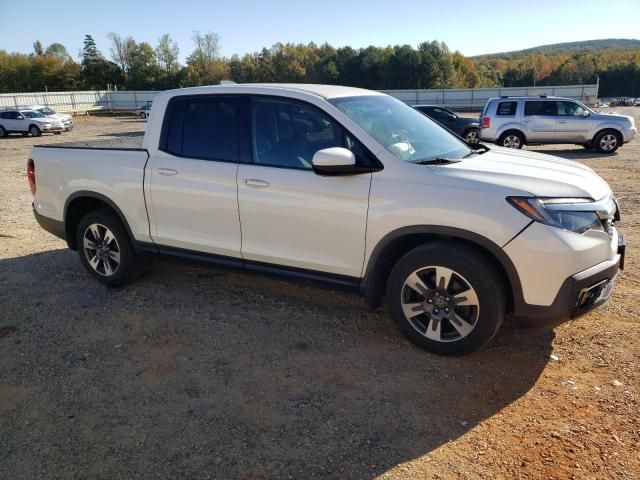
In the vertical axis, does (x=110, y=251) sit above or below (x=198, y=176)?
below

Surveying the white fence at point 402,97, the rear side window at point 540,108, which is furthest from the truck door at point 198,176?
the white fence at point 402,97

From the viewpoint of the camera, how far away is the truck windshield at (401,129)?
12.1 feet

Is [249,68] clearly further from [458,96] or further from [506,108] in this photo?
[506,108]

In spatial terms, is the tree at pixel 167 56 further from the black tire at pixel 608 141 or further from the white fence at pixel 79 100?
the black tire at pixel 608 141

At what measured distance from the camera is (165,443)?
2.75 m

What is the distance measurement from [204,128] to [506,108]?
1348 cm

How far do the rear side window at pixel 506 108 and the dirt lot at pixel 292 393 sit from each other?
11.8 m

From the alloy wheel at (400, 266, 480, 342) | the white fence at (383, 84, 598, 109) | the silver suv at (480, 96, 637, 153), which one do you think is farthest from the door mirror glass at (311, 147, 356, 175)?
the white fence at (383, 84, 598, 109)

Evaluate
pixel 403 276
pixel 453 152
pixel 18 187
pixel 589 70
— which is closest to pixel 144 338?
pixel 403 276

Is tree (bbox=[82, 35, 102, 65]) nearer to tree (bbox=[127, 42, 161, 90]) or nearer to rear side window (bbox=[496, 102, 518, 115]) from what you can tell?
tree (bbox=[127, 42, 161, 90])

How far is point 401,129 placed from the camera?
3.96m

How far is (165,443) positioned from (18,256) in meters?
4.48

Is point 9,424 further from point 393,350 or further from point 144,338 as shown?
point 393,350

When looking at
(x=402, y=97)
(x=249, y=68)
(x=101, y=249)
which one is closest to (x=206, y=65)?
(x=249, y=68)
